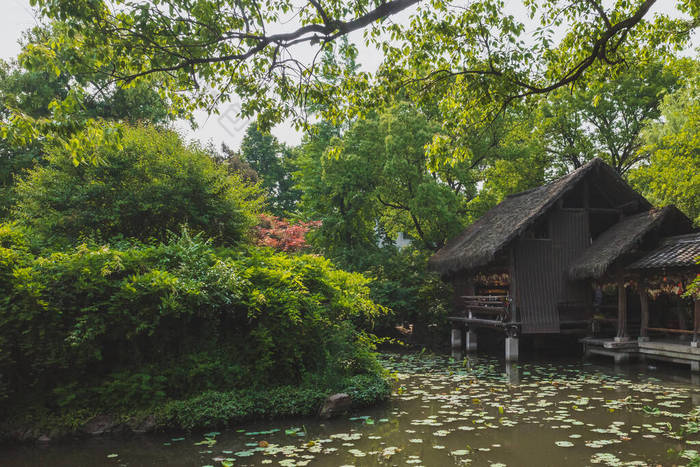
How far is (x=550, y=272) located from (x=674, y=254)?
11.6 ft

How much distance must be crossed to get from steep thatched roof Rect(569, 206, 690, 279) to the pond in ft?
13.6

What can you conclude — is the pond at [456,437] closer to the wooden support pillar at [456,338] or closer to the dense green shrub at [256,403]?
the dense green shrub at [256,403]

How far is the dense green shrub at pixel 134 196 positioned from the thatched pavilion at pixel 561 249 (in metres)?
7.69

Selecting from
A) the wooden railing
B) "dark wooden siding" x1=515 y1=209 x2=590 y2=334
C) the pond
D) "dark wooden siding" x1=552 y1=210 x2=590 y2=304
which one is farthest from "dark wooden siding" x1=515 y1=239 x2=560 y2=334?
the pond

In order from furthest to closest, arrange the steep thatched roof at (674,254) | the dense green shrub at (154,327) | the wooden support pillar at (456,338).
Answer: the wooden support pillar at (456,338) → the steep thatched roof at (674,254) → the dense green shrub at (154,327)

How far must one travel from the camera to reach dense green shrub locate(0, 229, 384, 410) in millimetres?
6586

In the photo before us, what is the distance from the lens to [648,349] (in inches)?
500

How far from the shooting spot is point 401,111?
61.0 ft

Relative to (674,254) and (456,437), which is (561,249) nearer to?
(674,254)

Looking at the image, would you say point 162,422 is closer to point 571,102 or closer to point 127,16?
point 127,16

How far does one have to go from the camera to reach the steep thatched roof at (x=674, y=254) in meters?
11.0

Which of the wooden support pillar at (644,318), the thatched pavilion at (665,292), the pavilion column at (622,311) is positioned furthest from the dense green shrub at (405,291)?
the wooden support pillar at (644,318)

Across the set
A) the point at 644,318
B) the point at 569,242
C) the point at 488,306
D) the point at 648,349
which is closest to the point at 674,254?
the point at 644,318

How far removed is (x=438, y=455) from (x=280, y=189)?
34.6 m
